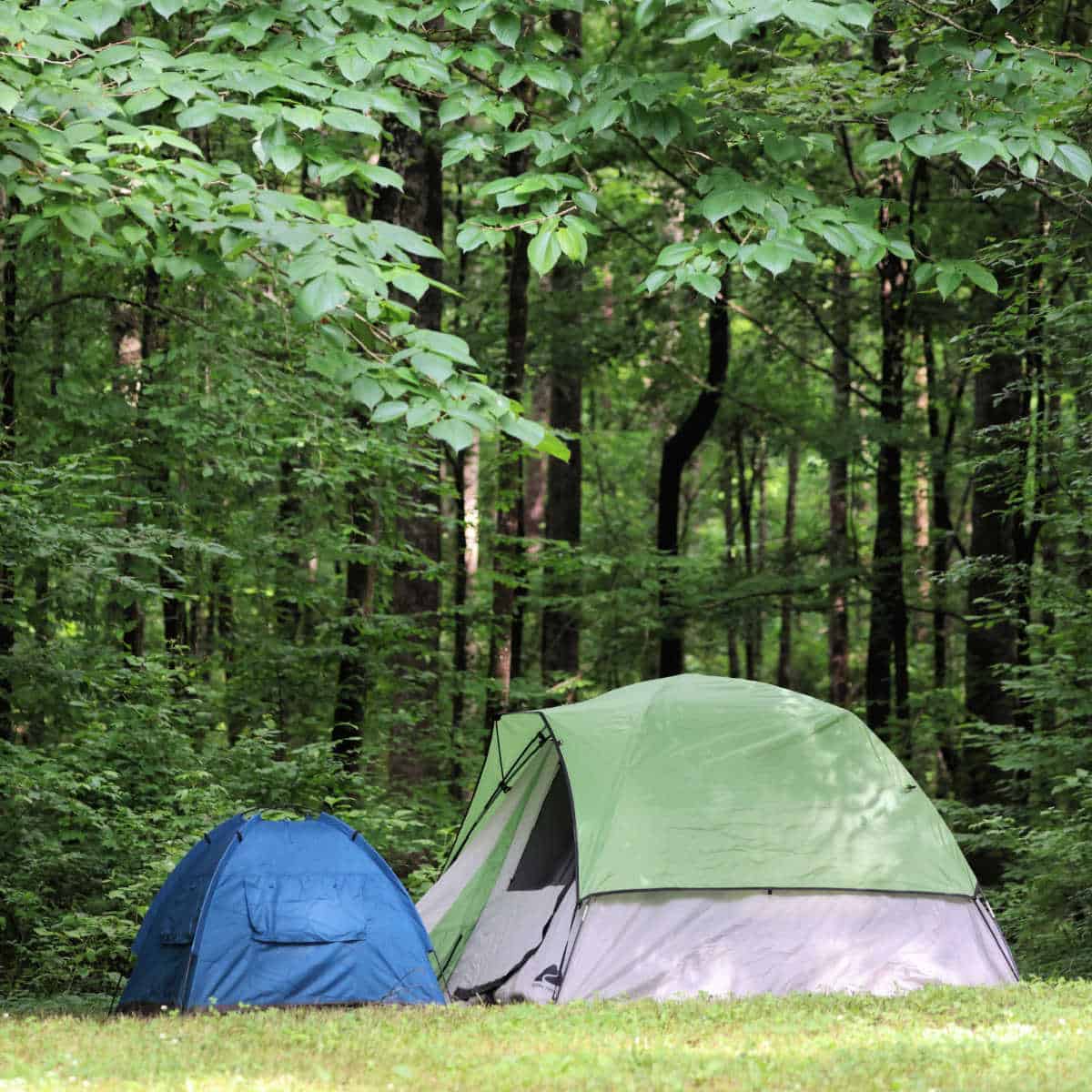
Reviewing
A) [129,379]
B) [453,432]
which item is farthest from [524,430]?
[129,379]

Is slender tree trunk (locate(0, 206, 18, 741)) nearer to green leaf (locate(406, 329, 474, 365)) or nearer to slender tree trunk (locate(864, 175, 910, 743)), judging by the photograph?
green leaf (locate(406, 329, 474, 365))

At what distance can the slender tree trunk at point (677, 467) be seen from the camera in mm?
14836

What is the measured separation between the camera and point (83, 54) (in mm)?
5070

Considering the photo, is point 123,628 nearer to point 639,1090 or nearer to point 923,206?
point 639,1090

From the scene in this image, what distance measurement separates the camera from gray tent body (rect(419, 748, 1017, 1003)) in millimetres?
6914

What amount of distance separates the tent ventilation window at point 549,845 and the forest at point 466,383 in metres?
2.12

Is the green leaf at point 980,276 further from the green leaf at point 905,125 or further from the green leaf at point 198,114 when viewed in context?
the green leaf at point 198,114

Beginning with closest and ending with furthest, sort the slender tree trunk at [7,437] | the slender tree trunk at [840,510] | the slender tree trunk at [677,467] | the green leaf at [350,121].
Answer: the green leaf at [350,121] < the slender tree trunk at [7,437] < the slender tree trunk at [840,510] < the slender tree trunk at [677,467]

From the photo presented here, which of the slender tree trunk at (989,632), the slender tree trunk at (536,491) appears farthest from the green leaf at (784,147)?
the slender tree trunk at (536,491)

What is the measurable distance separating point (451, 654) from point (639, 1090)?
1519 centimetres

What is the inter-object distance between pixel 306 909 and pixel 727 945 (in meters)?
2.30

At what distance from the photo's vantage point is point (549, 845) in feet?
25.7

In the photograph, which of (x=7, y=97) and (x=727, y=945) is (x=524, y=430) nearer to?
(x=7, y=97)

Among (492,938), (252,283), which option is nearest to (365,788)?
(492,938)
